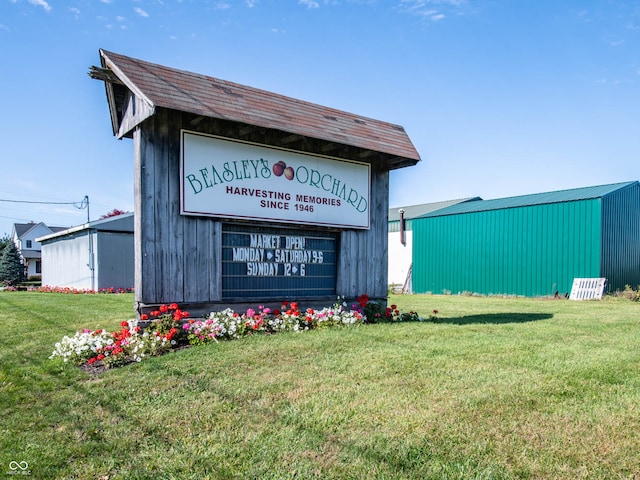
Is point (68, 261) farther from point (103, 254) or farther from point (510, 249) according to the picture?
point (510, 249)

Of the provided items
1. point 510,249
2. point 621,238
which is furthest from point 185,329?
point 621,238

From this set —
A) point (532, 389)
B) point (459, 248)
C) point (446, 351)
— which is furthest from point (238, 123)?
point (459, 248)

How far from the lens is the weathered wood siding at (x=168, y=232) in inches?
285

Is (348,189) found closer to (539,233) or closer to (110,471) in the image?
(110,471)

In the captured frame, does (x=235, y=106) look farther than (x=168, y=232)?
Yes

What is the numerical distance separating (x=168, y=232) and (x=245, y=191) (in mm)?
1460

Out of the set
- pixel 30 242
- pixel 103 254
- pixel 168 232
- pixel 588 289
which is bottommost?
pixel 588 289

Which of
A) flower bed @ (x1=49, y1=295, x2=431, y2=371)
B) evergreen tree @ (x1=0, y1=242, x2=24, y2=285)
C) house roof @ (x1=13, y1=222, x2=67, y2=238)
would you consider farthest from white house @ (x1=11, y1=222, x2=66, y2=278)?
flower bed @ (x1=49, y1=295, x2=431, y2=371)

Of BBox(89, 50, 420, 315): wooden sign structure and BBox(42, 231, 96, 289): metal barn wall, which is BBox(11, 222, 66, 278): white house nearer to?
BBox(42, 231, 96, 289): metal barn wall

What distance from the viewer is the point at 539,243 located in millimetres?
19844

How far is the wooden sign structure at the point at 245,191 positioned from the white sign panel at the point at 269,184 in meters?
0.02

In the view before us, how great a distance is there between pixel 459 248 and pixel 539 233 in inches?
163

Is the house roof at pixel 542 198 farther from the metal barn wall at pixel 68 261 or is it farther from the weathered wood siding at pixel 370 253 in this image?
the metal barn wall at pixel 68 261

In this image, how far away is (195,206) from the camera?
7.60 metres
